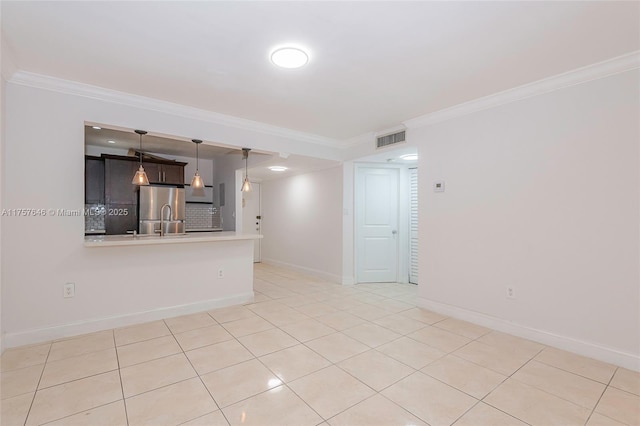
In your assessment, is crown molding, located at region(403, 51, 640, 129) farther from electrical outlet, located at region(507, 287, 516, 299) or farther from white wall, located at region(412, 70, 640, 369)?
electrical outlet, located at region(507, 287, 516, 299)

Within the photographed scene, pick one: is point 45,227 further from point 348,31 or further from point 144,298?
point 348,31

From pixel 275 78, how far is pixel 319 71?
1.45 ft

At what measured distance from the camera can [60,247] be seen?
291cm

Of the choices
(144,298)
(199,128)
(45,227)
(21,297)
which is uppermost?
(199,128)

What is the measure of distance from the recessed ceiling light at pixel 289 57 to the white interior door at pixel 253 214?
17.1 feet

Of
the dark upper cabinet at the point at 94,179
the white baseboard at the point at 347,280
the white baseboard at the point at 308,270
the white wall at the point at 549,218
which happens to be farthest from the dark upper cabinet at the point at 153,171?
the white wall at the point at 549,218

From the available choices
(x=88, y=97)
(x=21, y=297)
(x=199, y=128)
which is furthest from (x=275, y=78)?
(x=21, y=297)

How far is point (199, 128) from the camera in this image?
371 centimetres

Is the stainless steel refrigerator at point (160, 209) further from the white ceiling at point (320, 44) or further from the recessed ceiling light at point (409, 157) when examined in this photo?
the recessed ceiling light at point (409, 157)

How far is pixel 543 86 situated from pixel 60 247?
499cm

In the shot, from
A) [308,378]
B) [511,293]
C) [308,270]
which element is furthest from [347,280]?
[308,378]

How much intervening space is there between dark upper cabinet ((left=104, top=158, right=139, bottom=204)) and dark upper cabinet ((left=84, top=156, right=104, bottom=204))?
139 millimetres

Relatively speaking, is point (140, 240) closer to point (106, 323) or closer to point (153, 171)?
point (106, 323)

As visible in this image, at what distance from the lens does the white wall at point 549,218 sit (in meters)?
2.45
